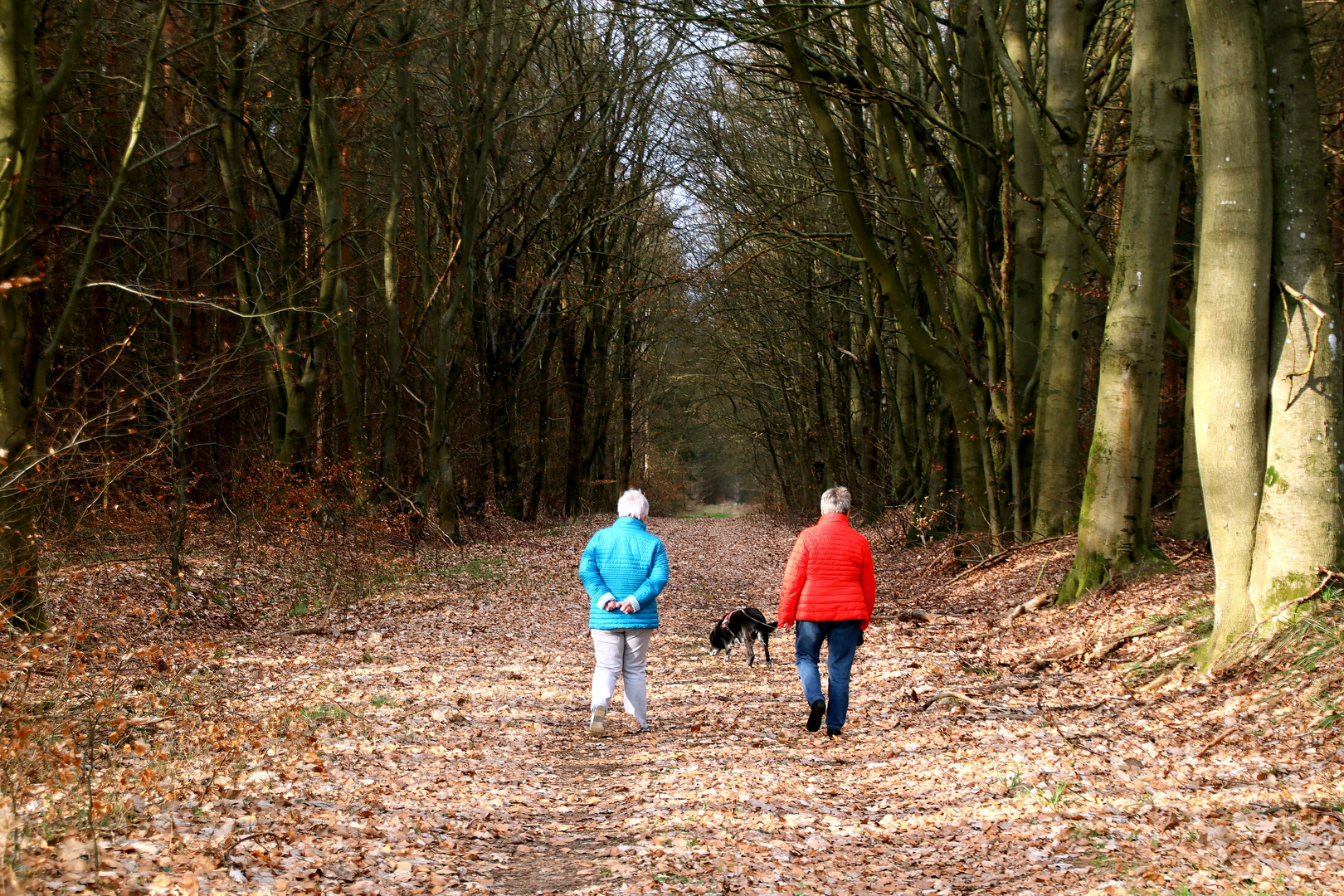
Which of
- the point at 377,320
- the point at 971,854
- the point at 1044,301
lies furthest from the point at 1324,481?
the point at 377,320

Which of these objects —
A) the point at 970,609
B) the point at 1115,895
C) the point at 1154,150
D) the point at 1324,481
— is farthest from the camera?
the point at 970,609

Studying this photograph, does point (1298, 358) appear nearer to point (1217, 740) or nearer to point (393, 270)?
Answer: point (1217, 740)

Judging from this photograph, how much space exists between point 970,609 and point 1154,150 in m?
6.03

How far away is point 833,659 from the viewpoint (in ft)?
25.7

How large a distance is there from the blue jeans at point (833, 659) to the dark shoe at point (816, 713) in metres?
0.03

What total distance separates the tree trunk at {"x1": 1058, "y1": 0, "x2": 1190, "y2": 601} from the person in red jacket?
418 cm

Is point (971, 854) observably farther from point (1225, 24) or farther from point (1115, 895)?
point (1225, 24)

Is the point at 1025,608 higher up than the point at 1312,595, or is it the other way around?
the point at 1312,595

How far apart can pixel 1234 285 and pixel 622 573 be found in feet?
16.1

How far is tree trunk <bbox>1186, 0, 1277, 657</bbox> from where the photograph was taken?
7.25 metres

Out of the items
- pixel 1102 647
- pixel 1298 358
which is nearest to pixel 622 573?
pixel 1102 647

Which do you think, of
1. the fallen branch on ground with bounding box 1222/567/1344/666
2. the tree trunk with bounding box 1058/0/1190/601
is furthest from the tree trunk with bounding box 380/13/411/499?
the fallen branch on ground with bounding box 1222/567/1344/666

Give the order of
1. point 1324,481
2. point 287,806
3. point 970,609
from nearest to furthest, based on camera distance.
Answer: point 287,806
point 1324,481
point 970,609

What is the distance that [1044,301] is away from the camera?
1405 cm
